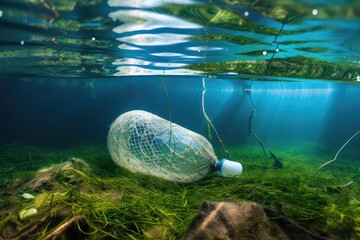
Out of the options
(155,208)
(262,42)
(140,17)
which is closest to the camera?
(155,208)

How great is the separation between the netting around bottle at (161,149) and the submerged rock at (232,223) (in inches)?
145

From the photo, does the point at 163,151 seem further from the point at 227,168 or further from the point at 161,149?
the point at 227,168

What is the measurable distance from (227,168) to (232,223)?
4.35 metres

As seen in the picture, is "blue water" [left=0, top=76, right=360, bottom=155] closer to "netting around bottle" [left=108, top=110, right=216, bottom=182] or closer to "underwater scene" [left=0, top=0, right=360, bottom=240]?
"underwater scene" [left=0, top=0, right=360, bottom=240]

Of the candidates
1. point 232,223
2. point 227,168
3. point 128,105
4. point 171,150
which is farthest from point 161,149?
point 128,105

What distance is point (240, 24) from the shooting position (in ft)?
26.8

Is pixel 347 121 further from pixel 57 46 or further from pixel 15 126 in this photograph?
pixel 15 126

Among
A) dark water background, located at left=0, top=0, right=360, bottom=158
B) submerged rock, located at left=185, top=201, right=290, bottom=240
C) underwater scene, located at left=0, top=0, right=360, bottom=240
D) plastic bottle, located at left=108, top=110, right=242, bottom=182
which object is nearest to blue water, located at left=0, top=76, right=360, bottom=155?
dark water background, located at left=0, top=0, right=360, bottom=158

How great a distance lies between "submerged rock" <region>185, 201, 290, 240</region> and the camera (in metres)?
2.88

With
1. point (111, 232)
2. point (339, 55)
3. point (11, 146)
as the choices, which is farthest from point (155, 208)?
point (11, 146)

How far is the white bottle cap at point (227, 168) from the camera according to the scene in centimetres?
730

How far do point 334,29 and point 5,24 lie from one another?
11068mm

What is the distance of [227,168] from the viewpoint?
288 inches

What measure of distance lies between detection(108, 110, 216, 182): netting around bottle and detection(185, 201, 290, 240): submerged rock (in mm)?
3679
